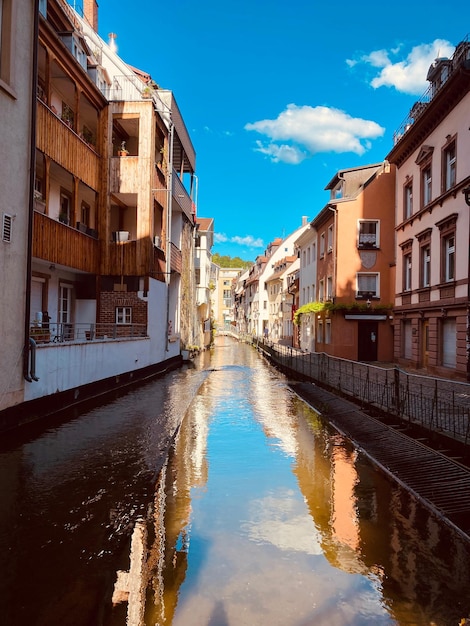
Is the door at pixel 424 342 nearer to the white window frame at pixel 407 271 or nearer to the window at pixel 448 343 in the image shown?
the window at pixel 448 343

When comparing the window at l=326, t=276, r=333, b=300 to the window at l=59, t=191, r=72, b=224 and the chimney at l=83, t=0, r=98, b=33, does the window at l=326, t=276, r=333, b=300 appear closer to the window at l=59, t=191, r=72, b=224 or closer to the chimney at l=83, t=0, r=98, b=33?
the window at l=59, t=191, r=72, b=224

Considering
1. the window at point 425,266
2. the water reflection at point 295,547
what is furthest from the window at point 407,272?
the water reflection at point 295,547

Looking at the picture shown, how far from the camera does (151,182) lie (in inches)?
845

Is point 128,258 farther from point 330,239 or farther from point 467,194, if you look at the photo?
point 330,239

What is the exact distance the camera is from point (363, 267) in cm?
2952

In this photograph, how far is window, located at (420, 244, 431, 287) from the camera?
70.8 feet

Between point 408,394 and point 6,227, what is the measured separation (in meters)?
9.15

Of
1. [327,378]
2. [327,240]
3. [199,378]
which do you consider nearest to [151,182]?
[199,378]

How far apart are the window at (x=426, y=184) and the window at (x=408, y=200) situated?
74.0 inches

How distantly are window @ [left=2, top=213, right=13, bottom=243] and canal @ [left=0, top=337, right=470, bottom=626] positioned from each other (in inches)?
158

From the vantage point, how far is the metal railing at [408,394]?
28.0ft

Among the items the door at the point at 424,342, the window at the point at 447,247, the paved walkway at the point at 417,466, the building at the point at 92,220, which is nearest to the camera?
the paved walkway at the point at 417,466

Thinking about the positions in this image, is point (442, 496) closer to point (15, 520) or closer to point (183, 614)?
point (183, 614)

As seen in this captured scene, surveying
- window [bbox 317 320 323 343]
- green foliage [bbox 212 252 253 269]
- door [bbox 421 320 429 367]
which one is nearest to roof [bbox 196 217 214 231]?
window [bbox 317 320 323 343]
